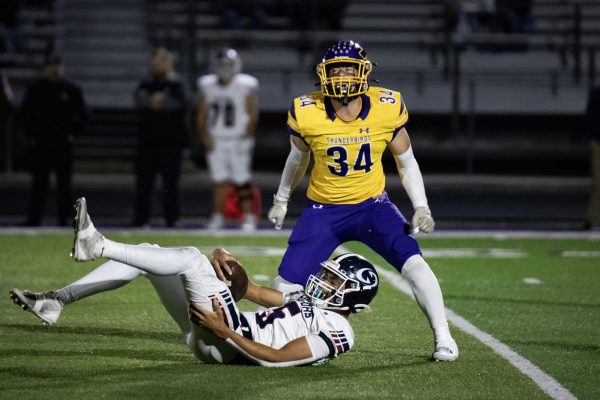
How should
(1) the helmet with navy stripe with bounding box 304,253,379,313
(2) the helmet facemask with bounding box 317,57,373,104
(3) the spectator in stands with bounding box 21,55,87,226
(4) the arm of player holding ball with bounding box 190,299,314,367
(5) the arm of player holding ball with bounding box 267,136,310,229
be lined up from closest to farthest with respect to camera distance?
1. (4) the arm of player holding ball with bounding box 190,299,314,367
2. (1) the helmet with navy stripe with bounding box 304,253,379,313
3. (2) the helmet facemask with bounding box 317,57,373,104
4. (5) the arm of player holding ball with bounding box 267,136,310,229
5. (3) the spectator in stands with bounding box 21,55,87,226

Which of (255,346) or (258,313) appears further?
(258,313)

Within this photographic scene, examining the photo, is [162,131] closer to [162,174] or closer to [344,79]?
[162,174]

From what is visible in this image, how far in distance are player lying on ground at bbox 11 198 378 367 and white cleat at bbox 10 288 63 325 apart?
Result: 2.50ft

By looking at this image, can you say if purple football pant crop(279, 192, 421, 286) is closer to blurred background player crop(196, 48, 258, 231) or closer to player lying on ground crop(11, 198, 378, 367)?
player lying on ground crop(11, 198, 378, 367)

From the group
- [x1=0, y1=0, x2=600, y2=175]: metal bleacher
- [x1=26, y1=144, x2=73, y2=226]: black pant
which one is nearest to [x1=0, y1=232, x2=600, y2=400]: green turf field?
[x1=26, y1=144, x2=73, y2=226]: black pant

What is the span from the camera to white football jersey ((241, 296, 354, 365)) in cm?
600

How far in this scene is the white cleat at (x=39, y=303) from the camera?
6.56 metres

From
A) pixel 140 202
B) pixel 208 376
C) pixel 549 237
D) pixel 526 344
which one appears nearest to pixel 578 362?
pixel 526 344

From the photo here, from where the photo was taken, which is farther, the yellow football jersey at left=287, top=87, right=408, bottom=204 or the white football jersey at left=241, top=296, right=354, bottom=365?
the yellow football jersey at left=287, top=87, right=408, bottom=204

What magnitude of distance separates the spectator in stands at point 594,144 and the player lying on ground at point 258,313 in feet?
26.4

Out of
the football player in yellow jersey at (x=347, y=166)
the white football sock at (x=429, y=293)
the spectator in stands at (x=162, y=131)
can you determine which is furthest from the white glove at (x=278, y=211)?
the spectator in stands at (x=162, y=131)

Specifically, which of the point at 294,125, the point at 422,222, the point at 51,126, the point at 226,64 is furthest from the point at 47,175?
the point at 422,222

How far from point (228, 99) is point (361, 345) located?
7180mm

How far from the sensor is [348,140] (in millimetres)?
6938
